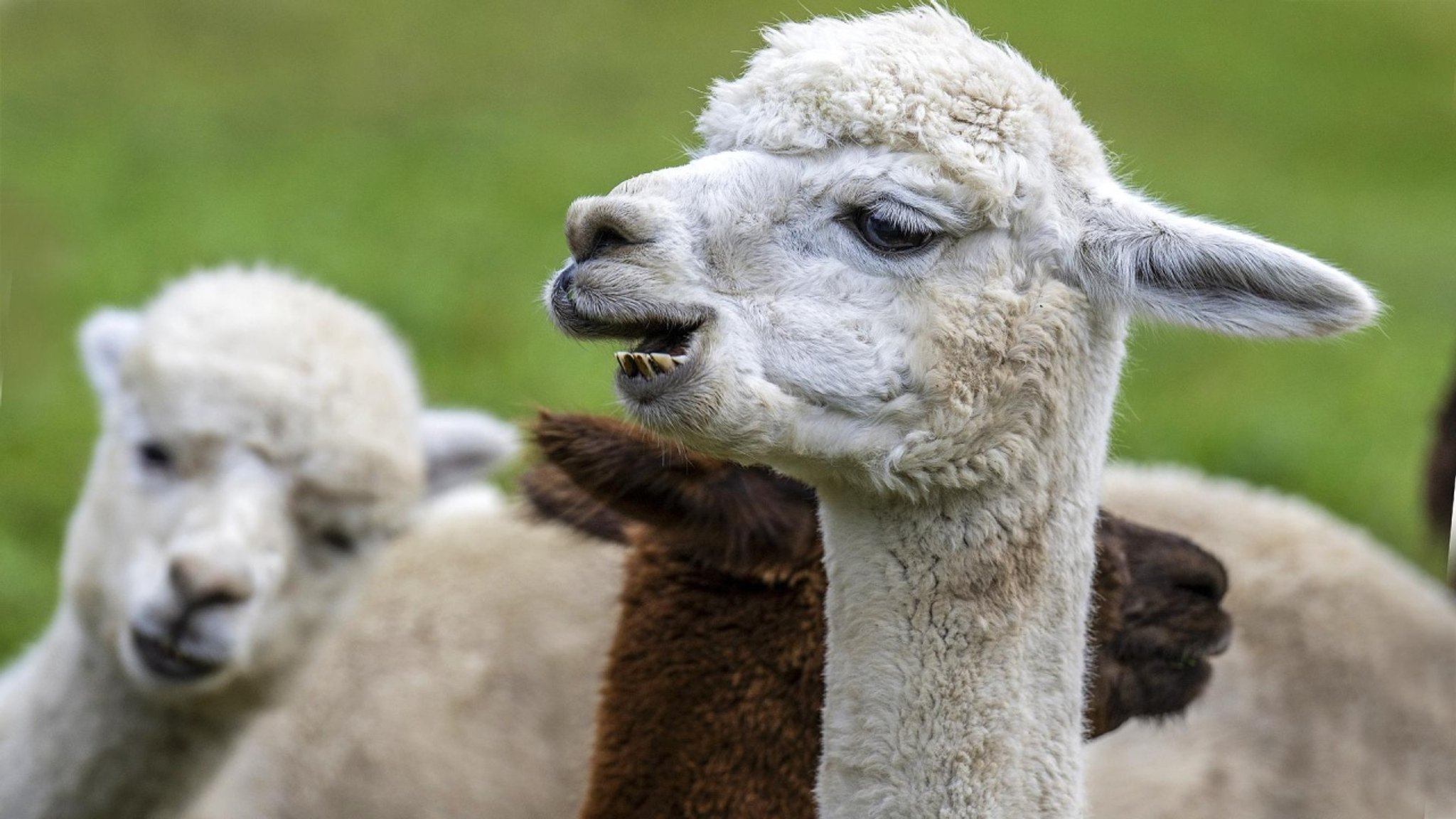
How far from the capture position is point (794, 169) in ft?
7.95

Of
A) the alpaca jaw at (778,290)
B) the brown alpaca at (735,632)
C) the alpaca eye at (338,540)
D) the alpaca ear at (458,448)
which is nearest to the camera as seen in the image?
the alpaca jaw at (778,290)

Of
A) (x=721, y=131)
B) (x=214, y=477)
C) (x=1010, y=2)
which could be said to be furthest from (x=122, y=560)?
(x=1010, y=2)

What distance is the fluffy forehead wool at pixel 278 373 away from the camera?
13.1 ft

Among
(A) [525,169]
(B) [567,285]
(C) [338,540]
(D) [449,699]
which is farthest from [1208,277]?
(A) [525,169]

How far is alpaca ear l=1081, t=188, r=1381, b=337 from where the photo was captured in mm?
2336

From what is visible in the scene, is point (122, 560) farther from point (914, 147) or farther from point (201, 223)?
point (201, 223)

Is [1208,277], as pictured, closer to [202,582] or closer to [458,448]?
[202,582]

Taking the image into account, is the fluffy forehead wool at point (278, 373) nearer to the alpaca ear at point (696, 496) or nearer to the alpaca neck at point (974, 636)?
the alpaca ear at point (696, 496)

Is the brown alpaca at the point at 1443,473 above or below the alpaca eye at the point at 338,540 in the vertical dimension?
above

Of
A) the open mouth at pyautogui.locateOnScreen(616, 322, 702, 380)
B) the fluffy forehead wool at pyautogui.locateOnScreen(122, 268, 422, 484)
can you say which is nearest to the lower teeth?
the open mouth at pyautogui.locateOnScreen(616, 322, 702, 380)

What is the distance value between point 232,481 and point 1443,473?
158 inches

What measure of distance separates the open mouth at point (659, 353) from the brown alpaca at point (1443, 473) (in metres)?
3.82

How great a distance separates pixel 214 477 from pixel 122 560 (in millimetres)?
314

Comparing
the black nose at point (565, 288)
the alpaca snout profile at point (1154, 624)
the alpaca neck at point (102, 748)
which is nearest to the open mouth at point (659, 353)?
the black nose at point (565, 288)
